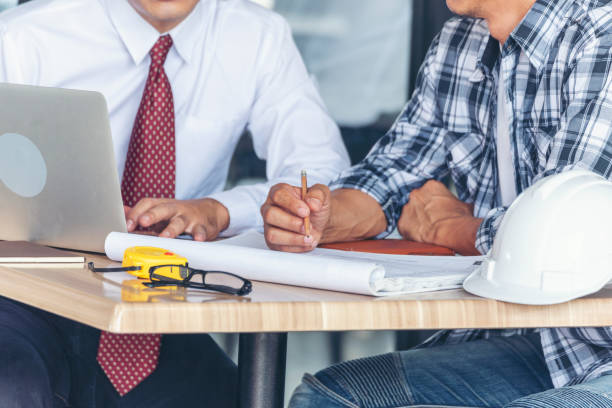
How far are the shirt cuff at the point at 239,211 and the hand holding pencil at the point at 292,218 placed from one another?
1.13 feet

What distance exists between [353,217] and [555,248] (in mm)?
691

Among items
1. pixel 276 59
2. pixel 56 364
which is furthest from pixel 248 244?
pixel 276 59

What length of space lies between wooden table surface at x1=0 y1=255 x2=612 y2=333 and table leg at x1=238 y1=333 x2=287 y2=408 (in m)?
0.26

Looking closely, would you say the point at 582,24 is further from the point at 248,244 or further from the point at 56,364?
the point at 56,364

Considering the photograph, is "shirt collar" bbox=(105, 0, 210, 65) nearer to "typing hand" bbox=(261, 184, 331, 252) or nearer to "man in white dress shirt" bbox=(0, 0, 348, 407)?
"man in white dress shirt" bbox=(0, 0, 348, 407)

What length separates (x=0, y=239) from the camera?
1185mm

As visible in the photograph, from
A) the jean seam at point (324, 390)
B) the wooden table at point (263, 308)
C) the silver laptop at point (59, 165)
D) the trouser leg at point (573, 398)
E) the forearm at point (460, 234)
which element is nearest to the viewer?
the wooden table at point (263, 308)

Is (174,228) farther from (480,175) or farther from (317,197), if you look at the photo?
(480,175)

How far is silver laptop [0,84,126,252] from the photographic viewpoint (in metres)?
Result: 1.10

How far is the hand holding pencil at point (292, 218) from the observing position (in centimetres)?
125

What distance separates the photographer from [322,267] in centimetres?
88

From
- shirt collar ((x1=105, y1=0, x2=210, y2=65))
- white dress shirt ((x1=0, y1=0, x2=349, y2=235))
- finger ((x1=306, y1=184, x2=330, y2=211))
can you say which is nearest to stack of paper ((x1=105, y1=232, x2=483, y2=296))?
finger ((x1=306, y1=184, x2=330, y2=211))

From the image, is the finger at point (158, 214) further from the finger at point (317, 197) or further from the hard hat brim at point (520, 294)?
the hard hat brim at point (520, 294)

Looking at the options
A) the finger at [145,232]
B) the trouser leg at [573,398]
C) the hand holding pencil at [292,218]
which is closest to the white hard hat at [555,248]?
the trouser leg at [573,398]
